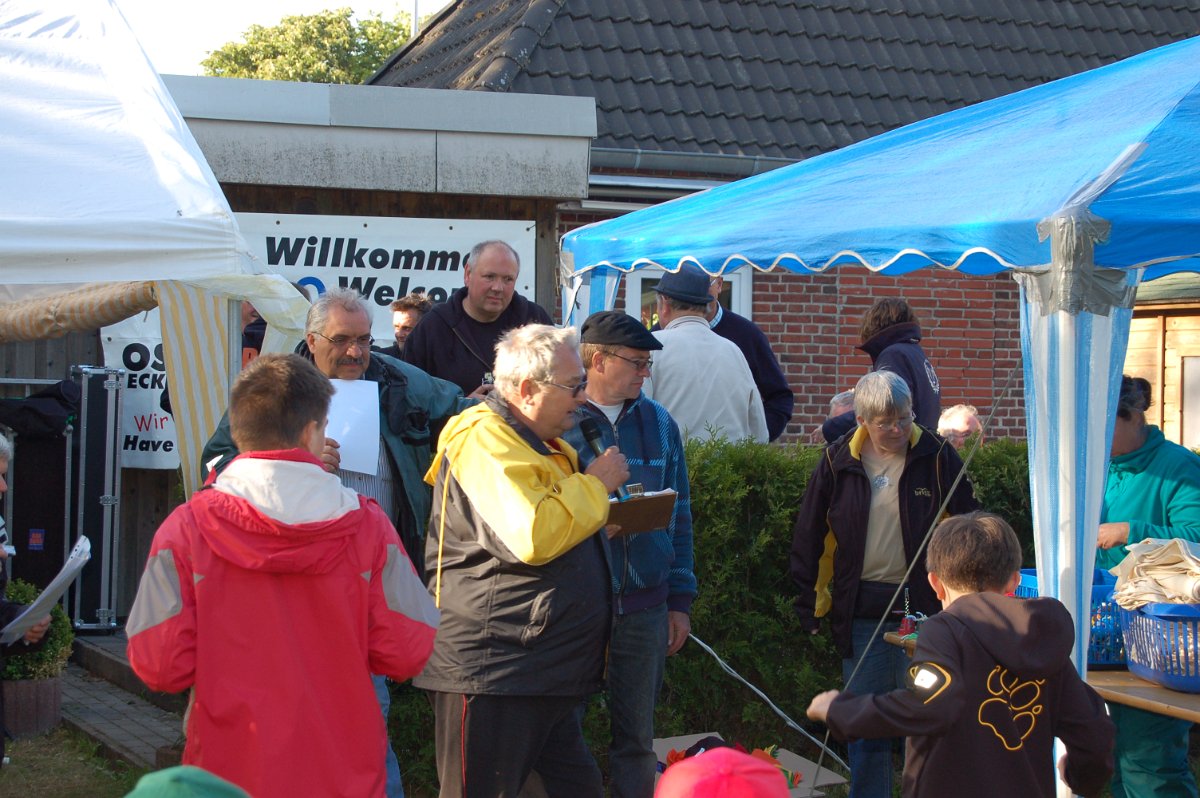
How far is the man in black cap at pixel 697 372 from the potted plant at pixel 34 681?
3298 mm

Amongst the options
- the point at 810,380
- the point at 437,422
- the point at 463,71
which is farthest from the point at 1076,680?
the point at 463,71

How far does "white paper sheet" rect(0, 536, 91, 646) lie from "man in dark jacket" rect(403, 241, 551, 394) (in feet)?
4.86

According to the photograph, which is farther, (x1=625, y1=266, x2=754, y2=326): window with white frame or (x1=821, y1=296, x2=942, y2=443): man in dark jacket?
(x1=625, y1=266, x2=754, y2=326): window with white frame

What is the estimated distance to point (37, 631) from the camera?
15.7ft

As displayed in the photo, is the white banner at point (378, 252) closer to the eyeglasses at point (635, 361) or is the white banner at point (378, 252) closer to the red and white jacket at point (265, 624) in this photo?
the eyeglasses at point (635, 361)

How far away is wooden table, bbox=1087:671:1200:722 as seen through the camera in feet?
12.4

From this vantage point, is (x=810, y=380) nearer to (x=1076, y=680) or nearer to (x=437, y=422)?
(x=437, y=422)

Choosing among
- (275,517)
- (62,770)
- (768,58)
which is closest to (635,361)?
(275,517)

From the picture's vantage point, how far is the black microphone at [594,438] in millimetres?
3840

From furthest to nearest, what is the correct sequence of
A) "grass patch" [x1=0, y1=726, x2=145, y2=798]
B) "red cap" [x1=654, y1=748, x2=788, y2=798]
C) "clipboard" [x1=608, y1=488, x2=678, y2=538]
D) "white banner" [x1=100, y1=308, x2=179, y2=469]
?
1. "white banner" [x1=100, y1=308, x2=179, y2=469]
2. "grass patch" [x1=0, y1=726, x2=145, y2=798]
3. "clipboard" [x1=608, y1=488, x2=678, y2=538]
4. "red cap" [x1=654, y1=748, x2=788, y2=798]

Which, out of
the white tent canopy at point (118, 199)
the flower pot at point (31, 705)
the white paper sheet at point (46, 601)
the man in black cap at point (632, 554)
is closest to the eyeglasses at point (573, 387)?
the man in black cap at point (632, 554)

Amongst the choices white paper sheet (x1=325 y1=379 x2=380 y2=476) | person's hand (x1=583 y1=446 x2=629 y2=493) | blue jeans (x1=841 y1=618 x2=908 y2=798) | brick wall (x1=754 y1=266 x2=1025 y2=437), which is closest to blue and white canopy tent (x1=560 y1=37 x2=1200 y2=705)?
blue jeans (x1=841 y1=618 x2=908 y2=798)

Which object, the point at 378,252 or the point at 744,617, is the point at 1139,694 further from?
the point at 378,252

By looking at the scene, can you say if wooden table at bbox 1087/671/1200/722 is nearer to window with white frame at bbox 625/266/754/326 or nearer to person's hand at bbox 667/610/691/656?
person's hand at bbox 667/610/691/656
